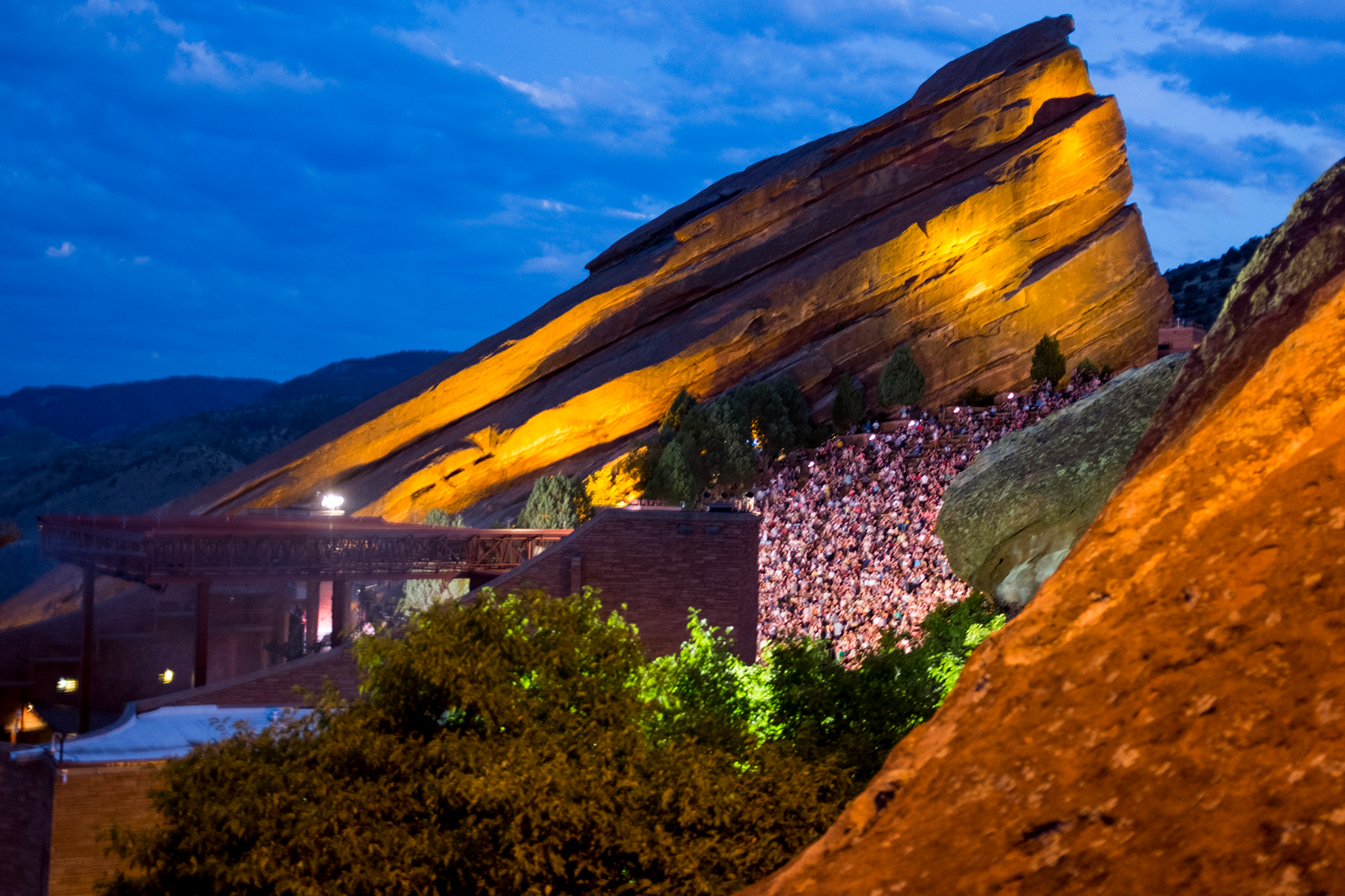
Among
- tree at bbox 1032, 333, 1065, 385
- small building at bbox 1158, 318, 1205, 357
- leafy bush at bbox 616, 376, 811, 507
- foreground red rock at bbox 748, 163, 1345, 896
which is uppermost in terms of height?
small building at bbox 1158, 318, 1205, 357

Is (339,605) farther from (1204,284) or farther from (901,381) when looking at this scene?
(1204,284)

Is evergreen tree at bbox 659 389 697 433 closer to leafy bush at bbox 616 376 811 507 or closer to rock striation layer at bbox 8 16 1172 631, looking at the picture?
leafy bush at bbox 616 376 811 507

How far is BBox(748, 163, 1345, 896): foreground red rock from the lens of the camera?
451cm

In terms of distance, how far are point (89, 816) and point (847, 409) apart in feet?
92.3

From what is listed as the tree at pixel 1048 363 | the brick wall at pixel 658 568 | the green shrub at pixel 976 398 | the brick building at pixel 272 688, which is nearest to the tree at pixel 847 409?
the green shrub at pixel 976 398

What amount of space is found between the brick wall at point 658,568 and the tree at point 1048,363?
20.7 meters

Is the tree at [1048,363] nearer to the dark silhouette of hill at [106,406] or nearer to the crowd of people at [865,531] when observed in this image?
the crowd of people at [865,531]

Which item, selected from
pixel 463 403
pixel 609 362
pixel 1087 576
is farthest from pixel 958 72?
pixel 1087 576

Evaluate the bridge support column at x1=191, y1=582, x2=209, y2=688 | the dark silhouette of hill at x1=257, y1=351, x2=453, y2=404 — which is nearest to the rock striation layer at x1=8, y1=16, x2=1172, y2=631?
the bridge support column at x1=191, y1=582, x2=209, y2=688

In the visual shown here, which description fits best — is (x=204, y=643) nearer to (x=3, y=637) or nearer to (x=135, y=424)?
(x=3, y=637)

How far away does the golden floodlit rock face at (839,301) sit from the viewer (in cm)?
3909

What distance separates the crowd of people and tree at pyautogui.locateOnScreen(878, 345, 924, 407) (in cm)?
218

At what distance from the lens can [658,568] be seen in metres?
21.7

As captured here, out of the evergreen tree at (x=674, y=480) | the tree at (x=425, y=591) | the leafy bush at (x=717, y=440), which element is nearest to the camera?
the tree at (x=425, y=591)
